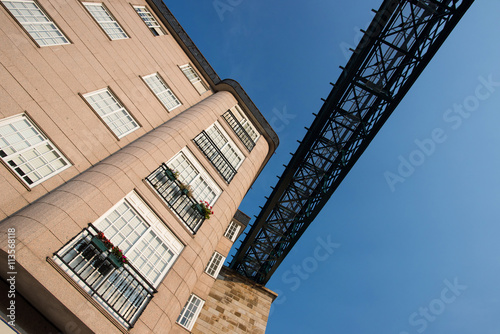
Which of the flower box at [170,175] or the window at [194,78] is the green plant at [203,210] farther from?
the window at [194,78]

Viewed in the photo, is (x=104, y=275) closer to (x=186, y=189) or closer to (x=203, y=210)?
(x=186, y=189)

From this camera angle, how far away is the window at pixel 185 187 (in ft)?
43.0

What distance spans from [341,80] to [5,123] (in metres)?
16.1

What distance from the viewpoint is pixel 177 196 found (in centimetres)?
1360

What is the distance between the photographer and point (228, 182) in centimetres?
1702

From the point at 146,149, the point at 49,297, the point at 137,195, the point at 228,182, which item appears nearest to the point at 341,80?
the point at 228,182

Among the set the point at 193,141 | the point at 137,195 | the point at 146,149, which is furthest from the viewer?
the point at 193,141

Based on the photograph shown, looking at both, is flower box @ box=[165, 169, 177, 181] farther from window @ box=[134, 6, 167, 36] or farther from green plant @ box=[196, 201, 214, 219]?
window @ box=[134, 6, 167, 36]

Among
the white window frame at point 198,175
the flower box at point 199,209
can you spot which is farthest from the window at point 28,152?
the flower box at point 199,209

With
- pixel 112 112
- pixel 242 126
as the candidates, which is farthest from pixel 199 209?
pixel 242 126

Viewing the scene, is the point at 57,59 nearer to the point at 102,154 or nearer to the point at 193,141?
the point at 102,154

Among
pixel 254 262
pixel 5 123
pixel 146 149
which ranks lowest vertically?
pixel 5 123

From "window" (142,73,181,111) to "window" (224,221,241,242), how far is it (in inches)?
401

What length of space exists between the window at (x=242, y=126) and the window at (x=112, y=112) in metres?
7.04
